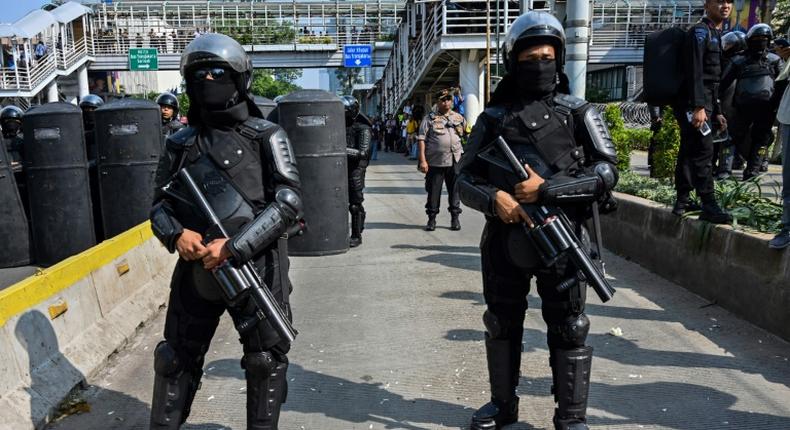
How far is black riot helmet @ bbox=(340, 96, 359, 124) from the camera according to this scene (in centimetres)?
812

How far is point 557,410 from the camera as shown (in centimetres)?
327

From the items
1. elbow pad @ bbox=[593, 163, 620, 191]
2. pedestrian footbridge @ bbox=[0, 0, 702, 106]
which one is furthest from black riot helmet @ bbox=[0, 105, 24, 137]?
pedestrian footbridge @ bbox=[0, 0, 702, 106]

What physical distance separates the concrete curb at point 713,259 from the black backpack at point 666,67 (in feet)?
3.65

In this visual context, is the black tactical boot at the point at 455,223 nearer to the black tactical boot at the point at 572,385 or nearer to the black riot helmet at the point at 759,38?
the black riot helmet at the point at 759,38

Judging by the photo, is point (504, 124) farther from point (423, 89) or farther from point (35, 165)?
point (423, 89)

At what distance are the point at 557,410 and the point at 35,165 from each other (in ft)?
23.1

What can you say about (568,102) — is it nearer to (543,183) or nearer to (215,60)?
(543,183)

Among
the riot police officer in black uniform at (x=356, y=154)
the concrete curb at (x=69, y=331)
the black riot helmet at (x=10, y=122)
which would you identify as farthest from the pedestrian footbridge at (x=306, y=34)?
the concrete curb at (x=69, y=331)

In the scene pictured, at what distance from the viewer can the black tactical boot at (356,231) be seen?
28.5 feet

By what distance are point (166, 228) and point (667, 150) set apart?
23.6 ft

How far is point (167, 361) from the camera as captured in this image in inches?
119

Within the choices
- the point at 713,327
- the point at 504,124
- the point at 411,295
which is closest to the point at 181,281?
the point at 504,124

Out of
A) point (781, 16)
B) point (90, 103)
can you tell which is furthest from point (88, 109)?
point (781, 16)

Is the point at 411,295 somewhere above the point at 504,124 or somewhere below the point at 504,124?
below
